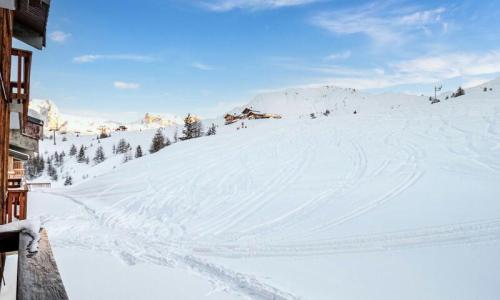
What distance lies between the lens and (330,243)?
8.52 meters

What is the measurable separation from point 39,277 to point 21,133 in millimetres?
13620

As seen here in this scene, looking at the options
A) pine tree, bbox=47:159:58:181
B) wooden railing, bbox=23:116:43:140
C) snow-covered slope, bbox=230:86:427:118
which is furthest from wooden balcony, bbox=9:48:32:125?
snow-covered slope, bbox=230:86:427:118

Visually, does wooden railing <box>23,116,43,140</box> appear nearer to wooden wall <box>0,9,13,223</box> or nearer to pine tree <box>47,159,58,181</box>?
wooden wall <box>0,9,13,223</box>

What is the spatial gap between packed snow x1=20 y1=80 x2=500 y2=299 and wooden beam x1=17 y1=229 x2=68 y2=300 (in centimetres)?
457

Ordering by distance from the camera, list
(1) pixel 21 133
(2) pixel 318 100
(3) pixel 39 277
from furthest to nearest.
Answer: (2) pixel 318 100 < (1) pixel 21 133 < (3) pixel 39 277

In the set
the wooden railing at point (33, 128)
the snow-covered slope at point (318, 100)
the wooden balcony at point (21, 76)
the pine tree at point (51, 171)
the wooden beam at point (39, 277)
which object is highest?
the snow-covered slope at point (318, 100)

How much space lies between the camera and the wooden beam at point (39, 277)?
4.65ft

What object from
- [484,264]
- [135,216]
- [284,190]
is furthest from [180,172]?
[484,264]

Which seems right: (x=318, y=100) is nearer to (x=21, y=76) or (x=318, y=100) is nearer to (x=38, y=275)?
(x=21, y=76)

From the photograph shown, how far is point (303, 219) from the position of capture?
10.5 meters

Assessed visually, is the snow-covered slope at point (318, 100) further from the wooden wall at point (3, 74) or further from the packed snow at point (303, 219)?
the wooden wall at point (3, 74)

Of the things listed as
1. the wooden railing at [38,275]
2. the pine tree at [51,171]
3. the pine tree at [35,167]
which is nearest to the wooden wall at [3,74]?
the wooden railing at [38,275]

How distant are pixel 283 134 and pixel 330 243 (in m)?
17.7

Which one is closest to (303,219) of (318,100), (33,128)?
(33,128)
